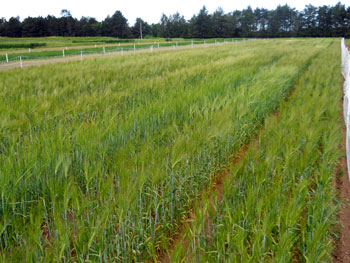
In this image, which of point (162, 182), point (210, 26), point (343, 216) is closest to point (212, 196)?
point (162, 182)

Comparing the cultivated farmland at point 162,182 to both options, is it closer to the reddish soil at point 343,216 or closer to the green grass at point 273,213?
the green grass at point 273,213

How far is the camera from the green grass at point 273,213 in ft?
6.13

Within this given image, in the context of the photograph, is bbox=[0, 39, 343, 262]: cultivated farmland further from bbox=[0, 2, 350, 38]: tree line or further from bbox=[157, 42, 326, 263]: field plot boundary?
bbox=[0, 2, 350, 38]: tree line

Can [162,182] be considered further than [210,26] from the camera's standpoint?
No

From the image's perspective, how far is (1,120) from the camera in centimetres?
361

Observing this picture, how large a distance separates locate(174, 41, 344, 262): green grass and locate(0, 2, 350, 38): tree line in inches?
A: 3068

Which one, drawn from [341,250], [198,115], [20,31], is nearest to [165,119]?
[198,115]

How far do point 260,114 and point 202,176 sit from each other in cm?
283

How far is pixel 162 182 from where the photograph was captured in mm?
2402

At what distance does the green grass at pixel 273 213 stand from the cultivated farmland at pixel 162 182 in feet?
0.04

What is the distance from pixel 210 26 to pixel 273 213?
83390 millimetres

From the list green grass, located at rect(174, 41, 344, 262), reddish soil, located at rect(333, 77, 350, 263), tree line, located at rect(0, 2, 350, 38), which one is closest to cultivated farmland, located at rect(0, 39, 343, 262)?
green grass, located at rect(174, 41, 344, 262)

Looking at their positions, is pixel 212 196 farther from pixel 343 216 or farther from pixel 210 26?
pixel 210 26

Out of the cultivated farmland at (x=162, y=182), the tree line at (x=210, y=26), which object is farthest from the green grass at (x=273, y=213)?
the tree line at (x=210, y=26)
